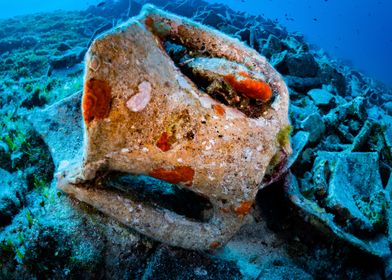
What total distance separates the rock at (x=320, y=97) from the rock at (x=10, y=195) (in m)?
5.04

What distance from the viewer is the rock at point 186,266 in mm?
2432

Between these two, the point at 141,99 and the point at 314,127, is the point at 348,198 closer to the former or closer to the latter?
the point at 314,127

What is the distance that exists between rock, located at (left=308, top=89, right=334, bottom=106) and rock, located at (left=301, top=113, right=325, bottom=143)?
137 centimetres

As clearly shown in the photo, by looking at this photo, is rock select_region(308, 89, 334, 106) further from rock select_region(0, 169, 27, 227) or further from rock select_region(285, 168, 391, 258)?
rock select_region(0, 169, 27, 227)

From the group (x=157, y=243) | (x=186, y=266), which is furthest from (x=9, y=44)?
(x=186, y=266)

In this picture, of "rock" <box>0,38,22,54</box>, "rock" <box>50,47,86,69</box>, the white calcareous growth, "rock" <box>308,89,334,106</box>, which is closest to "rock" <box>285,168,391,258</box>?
the white calcareous growth

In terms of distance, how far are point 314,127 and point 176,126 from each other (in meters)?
2.64

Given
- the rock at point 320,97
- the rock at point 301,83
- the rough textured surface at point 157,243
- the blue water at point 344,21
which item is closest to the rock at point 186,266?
the rough textured surface at point 157,243

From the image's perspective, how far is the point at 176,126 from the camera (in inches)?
84.2

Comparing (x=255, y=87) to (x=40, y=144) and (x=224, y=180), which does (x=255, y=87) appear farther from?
(x=40, y=144)

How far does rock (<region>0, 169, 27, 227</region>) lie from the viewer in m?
2.63

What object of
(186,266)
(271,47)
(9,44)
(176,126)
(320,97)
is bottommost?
(9,44)

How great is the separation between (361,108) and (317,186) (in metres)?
2.22

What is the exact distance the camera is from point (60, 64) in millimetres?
7375
